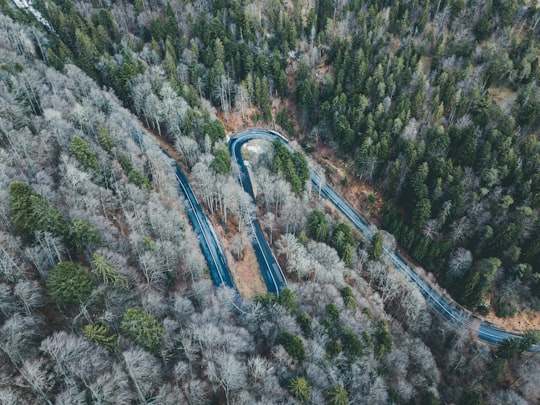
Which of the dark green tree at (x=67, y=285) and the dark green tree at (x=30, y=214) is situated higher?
the dark green tree at (x=30, y=214)

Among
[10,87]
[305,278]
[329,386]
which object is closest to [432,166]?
[305,278]

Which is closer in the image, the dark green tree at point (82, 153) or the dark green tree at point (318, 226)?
the dark green tree at point (82, 153)

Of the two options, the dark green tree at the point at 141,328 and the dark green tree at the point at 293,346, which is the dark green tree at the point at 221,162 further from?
the dark green tree at the point at 141,328

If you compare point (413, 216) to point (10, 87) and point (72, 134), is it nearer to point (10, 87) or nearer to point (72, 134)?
point (72, 134)

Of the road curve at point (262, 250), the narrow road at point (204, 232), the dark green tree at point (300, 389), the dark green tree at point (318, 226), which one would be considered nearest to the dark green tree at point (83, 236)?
the narrow road at point (204, 232)

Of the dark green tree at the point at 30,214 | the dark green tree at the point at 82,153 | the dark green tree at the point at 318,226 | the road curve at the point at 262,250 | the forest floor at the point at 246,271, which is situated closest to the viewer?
the dark green tree at the point at 30,214

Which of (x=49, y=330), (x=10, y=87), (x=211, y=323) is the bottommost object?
(x=211, y=323)

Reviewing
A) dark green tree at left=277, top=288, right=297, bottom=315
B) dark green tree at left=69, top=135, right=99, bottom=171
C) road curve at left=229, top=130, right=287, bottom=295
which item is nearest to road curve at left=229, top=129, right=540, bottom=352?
road curve at left=229, top=130, right=287, bottom=295
